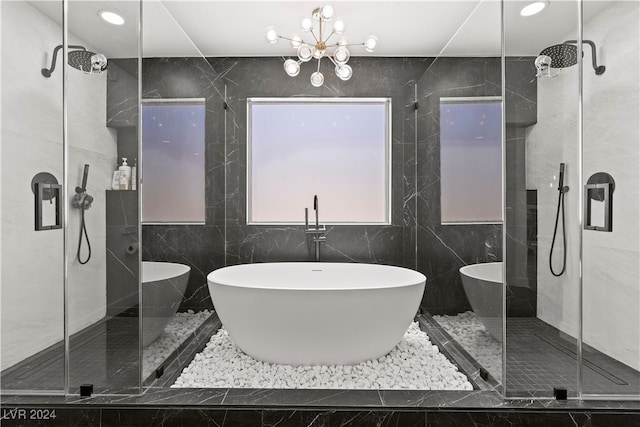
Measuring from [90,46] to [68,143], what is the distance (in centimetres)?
50

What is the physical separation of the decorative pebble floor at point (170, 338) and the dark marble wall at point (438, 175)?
1928 mm

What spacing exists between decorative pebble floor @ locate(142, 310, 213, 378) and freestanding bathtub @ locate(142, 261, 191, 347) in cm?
5

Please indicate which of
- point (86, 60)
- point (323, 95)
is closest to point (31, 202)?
point (86, 60)

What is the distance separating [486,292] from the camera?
6.68 ft

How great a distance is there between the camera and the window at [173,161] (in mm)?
2057

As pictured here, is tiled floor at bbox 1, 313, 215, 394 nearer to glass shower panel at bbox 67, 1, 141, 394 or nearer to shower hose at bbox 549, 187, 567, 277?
glass shower panel at bbox 67, 1, 141, 394

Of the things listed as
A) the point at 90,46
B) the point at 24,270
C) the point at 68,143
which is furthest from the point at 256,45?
the point at 24,270

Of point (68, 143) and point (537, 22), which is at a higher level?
point (537, 22)

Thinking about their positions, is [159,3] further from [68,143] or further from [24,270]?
[24,270]

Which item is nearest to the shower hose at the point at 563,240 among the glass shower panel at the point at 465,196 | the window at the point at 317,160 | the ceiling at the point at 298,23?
the glass shower panel at the point at 465,196

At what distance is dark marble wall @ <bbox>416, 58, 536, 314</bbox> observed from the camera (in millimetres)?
1806

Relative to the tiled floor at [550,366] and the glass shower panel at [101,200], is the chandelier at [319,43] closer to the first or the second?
the glass shower panel at [101,200]

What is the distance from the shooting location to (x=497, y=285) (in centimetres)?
190

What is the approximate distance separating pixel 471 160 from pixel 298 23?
1.82m
